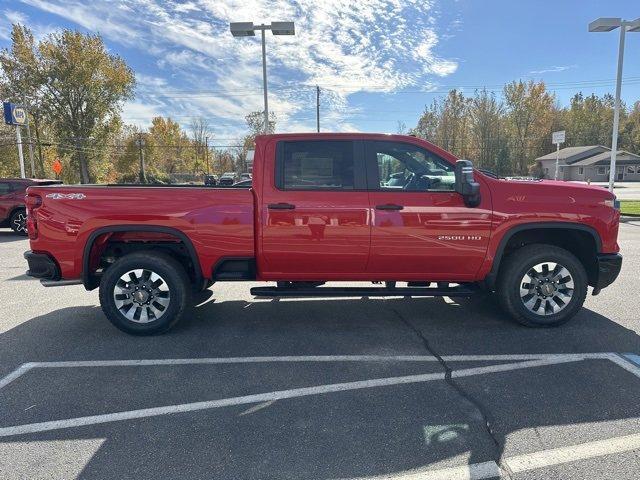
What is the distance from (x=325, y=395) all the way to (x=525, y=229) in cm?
273

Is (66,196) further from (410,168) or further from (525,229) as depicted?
(525,229)

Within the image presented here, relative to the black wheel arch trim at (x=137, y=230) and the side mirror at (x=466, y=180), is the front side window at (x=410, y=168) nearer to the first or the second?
the side mirror at (x=466, y=180)

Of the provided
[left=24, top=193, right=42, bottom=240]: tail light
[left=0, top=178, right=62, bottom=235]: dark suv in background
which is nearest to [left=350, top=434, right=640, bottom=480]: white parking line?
[left=24, top=193, right=42, bottom=240]: tail light

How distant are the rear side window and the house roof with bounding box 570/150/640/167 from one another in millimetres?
67613

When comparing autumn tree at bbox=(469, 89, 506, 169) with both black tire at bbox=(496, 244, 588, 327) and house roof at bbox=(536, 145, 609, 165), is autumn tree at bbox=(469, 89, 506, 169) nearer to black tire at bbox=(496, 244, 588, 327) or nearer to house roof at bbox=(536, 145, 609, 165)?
house roof at bbox=(536, 145, 609, 165)

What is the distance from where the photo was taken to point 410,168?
4527 millimetres

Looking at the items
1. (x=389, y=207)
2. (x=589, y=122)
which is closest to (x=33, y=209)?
(x=389, y=207)

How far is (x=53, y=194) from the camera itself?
4.43 m

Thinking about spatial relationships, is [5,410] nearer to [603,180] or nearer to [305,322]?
[305,322]

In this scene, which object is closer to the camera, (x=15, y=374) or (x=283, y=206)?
(x=15, y=374)

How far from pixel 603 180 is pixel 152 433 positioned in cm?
7014

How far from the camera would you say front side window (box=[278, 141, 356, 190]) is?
4445mm

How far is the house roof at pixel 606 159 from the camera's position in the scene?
59844 mm

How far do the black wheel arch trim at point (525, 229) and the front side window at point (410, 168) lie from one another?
0.77 m
